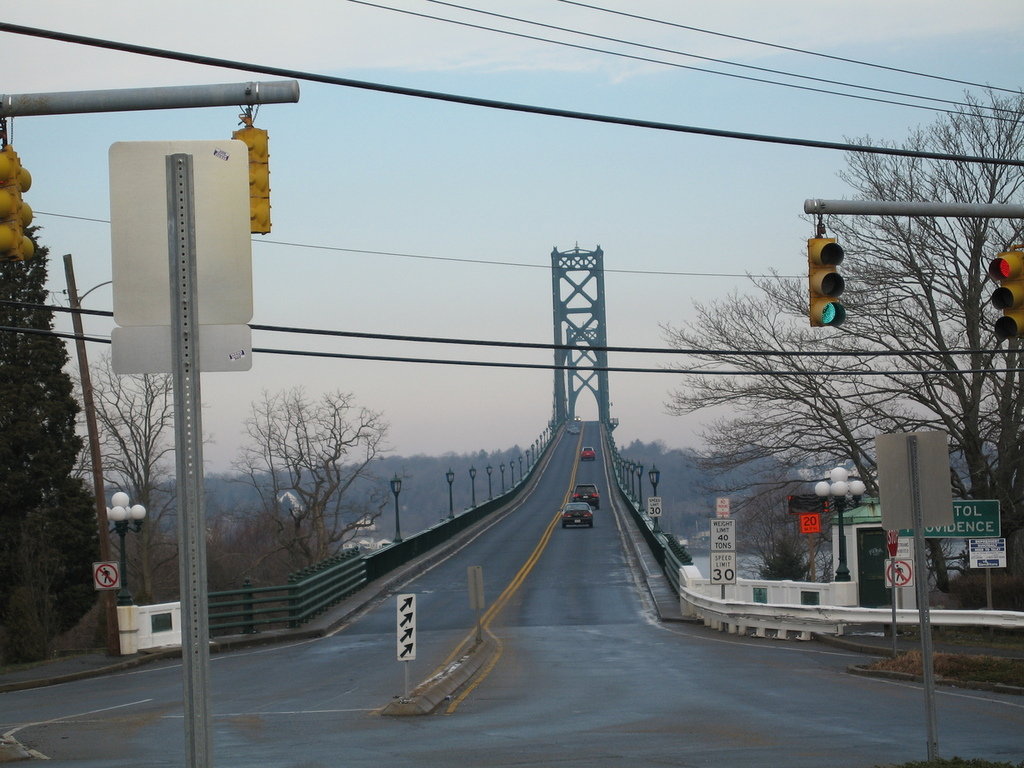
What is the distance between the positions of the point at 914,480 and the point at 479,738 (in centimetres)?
614

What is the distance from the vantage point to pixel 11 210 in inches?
379

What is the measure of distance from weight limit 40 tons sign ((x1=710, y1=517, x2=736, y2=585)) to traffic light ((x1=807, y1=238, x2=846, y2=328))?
19.1 meters

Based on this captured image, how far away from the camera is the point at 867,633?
1136 inches

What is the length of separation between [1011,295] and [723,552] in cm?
2015

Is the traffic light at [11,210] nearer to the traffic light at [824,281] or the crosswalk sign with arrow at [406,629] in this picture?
the traffic light at [824,281]

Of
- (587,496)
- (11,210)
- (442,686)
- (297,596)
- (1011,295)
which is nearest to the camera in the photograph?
(11,210)

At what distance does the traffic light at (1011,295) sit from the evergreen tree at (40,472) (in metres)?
31.3

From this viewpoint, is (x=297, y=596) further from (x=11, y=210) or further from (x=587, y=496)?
(x=587, y=496)

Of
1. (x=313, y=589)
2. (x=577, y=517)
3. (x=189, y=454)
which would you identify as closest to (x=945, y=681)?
(x=189, y=454)

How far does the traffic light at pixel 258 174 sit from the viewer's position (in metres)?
10.5

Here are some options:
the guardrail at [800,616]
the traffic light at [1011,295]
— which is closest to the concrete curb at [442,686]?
the guardrail at [800,616]

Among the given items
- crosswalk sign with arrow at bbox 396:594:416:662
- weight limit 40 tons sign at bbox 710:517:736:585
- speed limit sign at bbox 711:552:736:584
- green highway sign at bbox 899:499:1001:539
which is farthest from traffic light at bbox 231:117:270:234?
speed limit sign at bbox 711:552:736:584

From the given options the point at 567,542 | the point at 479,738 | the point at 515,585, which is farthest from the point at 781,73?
the point at 567,542

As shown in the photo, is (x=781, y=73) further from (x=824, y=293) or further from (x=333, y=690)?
(x=333, y=690)
